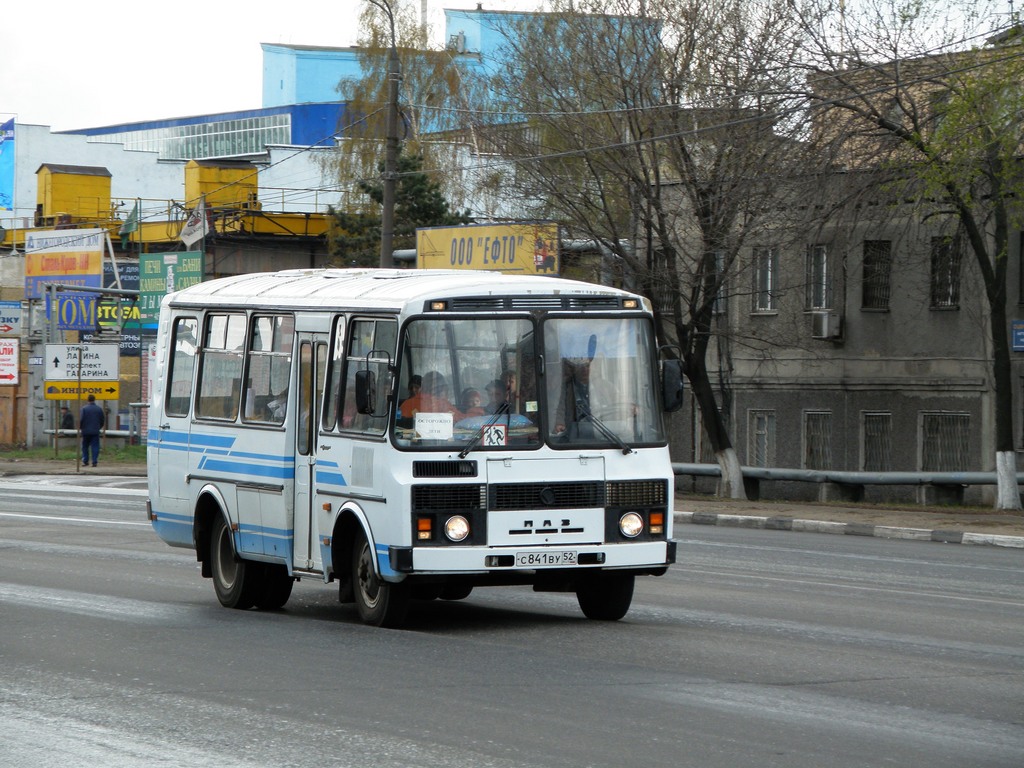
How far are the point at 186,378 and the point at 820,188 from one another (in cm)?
1680

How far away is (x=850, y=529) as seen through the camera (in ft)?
80.1

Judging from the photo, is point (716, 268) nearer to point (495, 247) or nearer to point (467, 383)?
point (495, 247)

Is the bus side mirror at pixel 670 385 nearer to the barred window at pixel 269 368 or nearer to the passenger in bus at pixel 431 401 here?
the passenger in bus at pixel 431 401

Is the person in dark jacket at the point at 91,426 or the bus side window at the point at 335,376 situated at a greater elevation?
the bus side window at the point at 335,376

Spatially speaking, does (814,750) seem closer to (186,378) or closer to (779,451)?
(186,378)

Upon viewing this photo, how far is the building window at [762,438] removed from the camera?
37375mm

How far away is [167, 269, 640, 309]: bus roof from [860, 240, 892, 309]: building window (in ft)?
70.5

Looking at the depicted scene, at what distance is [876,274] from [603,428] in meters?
24.0

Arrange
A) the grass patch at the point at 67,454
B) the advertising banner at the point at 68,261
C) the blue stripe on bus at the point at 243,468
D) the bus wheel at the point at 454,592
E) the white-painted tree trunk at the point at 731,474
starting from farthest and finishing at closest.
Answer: the advertising banner at the point at 68,261, the grass patch at the point at 67,454, the white-painted tree trunk at the point at 731,474, the bus wheel at the point at 454,592, the blue stripe on bus at the point at 243,468

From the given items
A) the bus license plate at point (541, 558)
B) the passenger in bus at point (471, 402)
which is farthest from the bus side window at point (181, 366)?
the bus license plate at point (541, 558)

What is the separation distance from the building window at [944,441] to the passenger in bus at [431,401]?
23783 millimetres

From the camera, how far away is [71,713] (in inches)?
323

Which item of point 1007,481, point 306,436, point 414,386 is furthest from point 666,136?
point 414,386

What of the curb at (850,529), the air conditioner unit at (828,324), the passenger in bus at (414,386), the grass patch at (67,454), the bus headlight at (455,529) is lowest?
the grass patch at (67,454)
